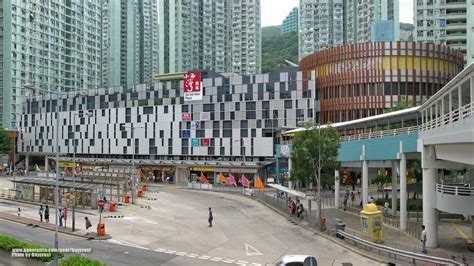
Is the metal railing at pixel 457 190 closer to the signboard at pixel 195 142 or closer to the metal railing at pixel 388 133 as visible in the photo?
the metal railing at pixel 388 133

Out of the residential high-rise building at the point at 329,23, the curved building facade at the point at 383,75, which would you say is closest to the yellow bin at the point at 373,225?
the curved building facade at the point at 383,75

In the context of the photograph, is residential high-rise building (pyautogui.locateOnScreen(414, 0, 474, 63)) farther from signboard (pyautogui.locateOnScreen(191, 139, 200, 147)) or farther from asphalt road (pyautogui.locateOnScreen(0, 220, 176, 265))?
asphalt road (pyautogui.locateOnScreen(0, 220, 176, 265))

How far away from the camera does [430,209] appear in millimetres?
30641

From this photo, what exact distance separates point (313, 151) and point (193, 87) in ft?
188

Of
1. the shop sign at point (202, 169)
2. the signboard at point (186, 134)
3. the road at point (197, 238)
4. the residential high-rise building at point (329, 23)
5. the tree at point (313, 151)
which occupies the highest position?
the residential high-rise building at point (329, 23)

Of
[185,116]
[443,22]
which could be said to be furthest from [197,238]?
[443,22]

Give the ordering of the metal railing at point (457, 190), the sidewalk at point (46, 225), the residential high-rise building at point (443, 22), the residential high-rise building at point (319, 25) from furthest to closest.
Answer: the residential high-rise building at point (319, 25), the residential high-rise building at point (443, 22), the sidewalk at point (46, 225), the metal railing at point (457, 190)

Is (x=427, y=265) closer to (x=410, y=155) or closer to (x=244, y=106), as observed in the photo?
(x=410, y=155)

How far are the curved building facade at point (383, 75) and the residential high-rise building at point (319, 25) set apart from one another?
105 metres

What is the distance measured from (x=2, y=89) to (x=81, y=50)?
3141 cm

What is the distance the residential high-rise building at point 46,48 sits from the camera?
413ft

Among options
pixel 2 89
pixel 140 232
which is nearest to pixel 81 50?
pixel 2 89

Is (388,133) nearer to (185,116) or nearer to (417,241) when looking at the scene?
(417,241)

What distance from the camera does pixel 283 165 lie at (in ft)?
275
